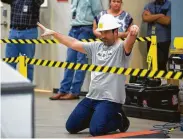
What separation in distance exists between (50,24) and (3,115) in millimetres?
7657

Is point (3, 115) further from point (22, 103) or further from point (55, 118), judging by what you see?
point (55, 118)

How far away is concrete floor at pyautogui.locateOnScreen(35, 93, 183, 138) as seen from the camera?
680 cm

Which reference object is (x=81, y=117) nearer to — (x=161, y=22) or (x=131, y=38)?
(x=131, y=38)

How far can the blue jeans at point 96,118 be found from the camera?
255 inches

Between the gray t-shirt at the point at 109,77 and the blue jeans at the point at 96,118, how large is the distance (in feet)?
0.29

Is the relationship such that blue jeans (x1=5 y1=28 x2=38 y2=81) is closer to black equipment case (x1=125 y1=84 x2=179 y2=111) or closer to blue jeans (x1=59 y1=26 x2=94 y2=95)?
blue jeans (x1=59 y1=26 x2=94 y2=95)

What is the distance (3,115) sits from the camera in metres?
3.93

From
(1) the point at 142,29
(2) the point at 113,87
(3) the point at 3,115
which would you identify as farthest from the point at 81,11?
(3) the point at 3,115

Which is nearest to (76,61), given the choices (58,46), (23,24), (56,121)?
(23,24)

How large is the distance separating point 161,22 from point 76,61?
1.68 metres

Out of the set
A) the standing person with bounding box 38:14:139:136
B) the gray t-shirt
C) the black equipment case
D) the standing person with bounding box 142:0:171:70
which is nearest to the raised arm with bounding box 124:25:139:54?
the standing person with bounding box 38:14:139:136

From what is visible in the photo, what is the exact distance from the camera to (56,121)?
25.5 ft

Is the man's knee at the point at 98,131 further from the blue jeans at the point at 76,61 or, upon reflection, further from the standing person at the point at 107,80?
the blue jeans at the point at 76,61

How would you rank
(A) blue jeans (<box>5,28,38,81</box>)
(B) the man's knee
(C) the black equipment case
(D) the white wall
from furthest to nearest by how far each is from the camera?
(D) the white wall → (A) blue jeans (<box>5,28,38,81</box>) → (C) the black equipment case → (B) the man's knee
